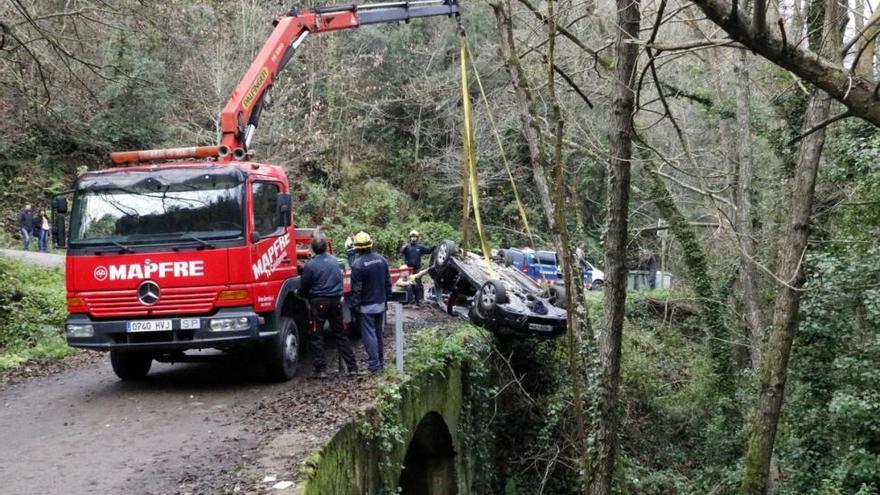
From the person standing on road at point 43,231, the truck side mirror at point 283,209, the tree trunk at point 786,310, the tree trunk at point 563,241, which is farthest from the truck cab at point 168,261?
the person standing on road at point 43,231

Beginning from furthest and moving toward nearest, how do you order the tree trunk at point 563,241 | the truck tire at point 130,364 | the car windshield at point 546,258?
the car windshield at point 546,258 → the truck tire at point 130,364 → the tree trunk at point 563,241

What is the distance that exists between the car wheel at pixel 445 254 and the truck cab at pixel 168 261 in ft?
18.0

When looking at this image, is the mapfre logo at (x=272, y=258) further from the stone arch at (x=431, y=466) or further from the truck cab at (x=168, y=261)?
the stone arch at (x=431, y=466)

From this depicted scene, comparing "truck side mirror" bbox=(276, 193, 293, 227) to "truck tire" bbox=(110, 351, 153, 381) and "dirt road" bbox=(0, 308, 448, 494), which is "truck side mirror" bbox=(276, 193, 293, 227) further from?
"truck tire" bbox=(110, 351, 153, 381)

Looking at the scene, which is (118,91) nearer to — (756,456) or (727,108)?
(727,108)

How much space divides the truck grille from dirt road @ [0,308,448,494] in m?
1.03

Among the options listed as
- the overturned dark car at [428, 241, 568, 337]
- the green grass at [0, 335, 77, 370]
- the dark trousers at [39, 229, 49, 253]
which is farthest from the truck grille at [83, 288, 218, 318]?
the dark trousers at [39, 229, 49, 253]

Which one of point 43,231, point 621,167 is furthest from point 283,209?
point 43,231

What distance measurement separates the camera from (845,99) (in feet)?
14.7

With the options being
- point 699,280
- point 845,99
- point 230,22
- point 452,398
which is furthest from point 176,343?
point 230,22

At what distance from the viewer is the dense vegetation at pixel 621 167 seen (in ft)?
30.6

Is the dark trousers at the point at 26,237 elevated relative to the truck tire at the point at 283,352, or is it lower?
elevated

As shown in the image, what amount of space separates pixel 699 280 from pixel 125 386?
1110cm

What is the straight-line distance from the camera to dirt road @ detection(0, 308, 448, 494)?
6.20 metres
